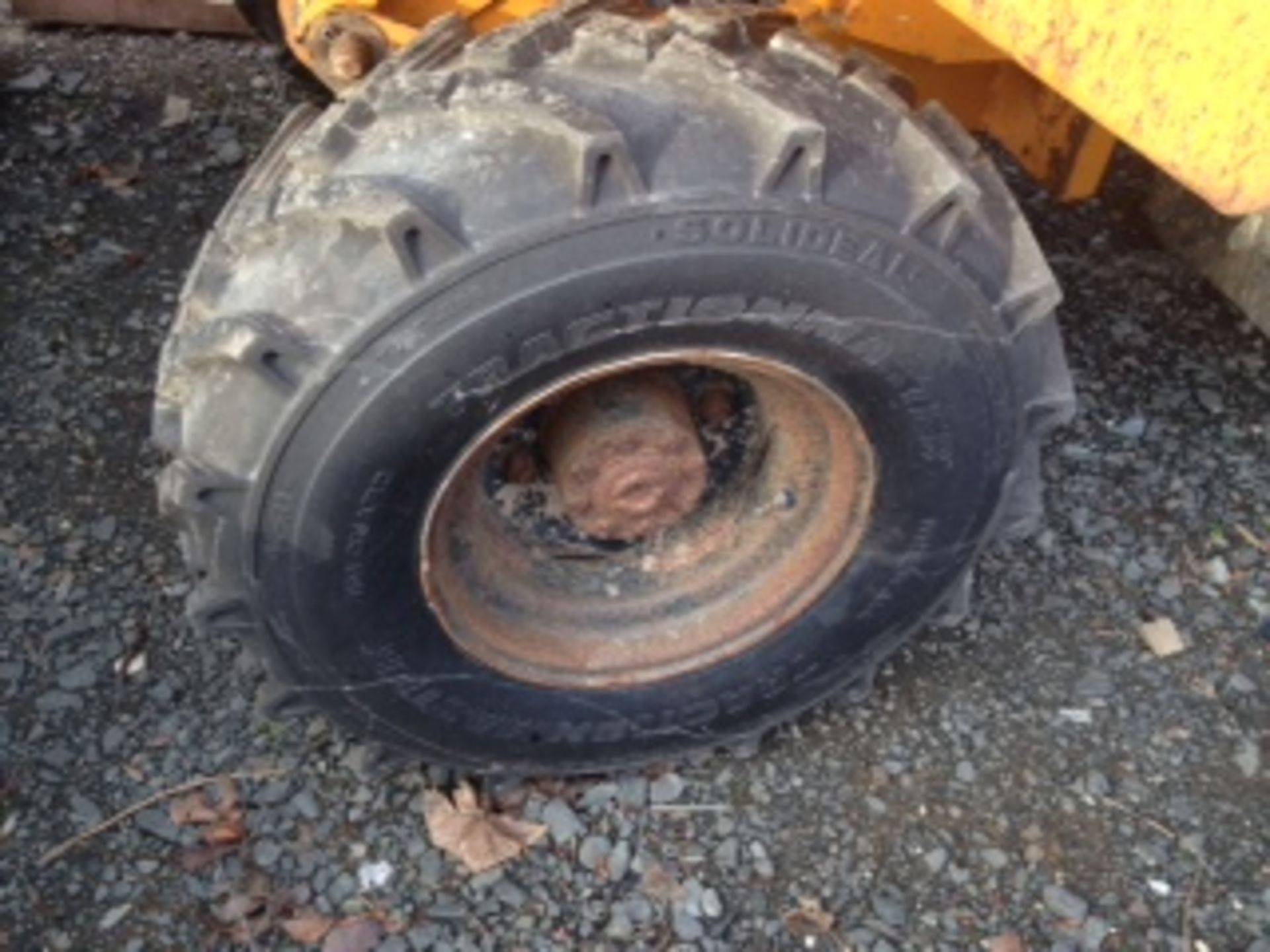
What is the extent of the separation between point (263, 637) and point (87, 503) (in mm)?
1078

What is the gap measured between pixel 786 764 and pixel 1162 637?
2.57 ft

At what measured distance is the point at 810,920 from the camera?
8.50 ft

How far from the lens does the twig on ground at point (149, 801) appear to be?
2652mm

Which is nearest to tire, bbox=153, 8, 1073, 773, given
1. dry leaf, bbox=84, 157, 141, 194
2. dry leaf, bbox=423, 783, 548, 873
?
dry leaf, bbox=423, 783, 548, 873

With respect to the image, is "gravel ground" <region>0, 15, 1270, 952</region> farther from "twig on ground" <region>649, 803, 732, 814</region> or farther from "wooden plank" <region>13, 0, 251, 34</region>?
"wooden plank" <region>13, 0, 251, 34</region>

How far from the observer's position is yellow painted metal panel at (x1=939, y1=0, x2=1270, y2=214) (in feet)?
6.03

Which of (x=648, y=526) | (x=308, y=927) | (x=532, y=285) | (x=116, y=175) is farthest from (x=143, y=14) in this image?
(x=532, y=285)

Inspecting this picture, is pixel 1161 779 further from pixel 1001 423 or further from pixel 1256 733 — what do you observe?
pixel 1001 423

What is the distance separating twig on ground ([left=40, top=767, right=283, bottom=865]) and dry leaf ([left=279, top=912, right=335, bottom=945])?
0.90ft

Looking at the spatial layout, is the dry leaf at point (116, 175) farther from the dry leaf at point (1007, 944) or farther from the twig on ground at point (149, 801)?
the dry leaf at point (1007, 944)

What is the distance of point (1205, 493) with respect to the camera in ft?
10.8

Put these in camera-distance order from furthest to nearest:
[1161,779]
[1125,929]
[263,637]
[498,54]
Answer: [1161,779]
[1125,929]
[263,637]
[498,54]

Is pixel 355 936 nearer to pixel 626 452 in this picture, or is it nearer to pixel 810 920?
pixel 810 920

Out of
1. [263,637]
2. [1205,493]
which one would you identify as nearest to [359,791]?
[263,637]
